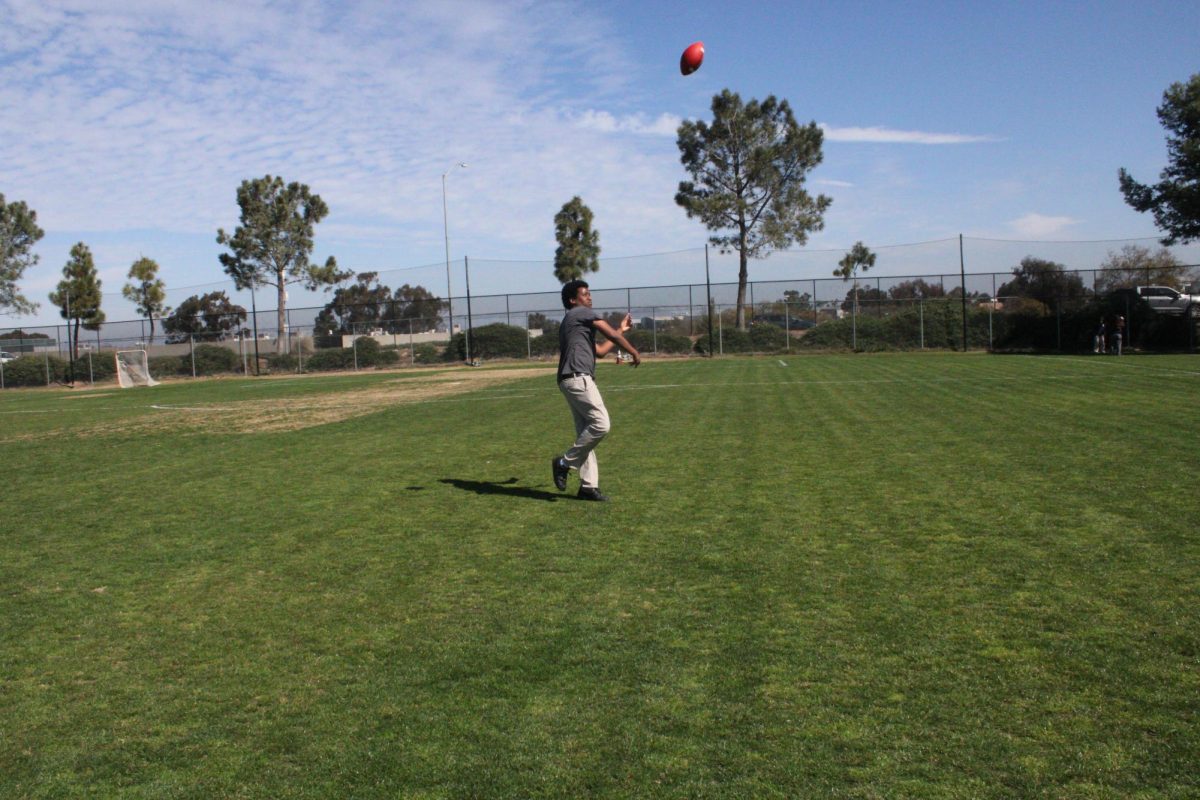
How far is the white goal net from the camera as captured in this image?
39.4m

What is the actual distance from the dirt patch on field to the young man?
867 cm

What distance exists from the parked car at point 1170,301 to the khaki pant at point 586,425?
33135 millimetres

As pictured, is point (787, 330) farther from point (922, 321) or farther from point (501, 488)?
point (501, 488)

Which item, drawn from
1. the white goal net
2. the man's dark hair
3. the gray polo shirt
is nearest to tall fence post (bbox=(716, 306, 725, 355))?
the white goal net

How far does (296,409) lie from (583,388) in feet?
43.8

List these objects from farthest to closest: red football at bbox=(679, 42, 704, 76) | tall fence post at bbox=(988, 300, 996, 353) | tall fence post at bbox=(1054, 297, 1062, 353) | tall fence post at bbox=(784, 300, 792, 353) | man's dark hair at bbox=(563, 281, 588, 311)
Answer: tall fence post at bbox=(784, 300, 792, 353) < tall fence post at bbox=(988, 300, 996, 353) < tall fence post at bbox=(1054, 297, 1062, 353) < red football at bbox=(679, 42, 704, 76) < man's dark hair at bbox=(563, 281, 588, 311)

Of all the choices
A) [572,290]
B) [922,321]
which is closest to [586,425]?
[572,290]

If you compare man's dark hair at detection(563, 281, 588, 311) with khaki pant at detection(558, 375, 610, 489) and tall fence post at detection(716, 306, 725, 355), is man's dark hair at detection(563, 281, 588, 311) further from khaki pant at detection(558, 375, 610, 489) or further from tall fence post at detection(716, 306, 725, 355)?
tall fence post at detection(716, 306, 725, 355)

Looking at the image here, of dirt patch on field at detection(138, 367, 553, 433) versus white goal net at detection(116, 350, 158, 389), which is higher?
white goal net at detection(116, 350, 158, 389)

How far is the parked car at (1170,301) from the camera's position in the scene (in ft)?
112

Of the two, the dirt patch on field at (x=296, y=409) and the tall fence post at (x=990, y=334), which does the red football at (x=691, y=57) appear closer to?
the dirt patch on field at (x=296, y=409)

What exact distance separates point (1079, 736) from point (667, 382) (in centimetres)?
2051

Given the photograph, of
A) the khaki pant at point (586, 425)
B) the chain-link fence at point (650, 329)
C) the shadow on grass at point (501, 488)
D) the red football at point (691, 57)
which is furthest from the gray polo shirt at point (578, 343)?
the chain-link fence at point (650, 329)

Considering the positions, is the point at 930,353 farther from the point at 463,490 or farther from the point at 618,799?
the point at 618,799
